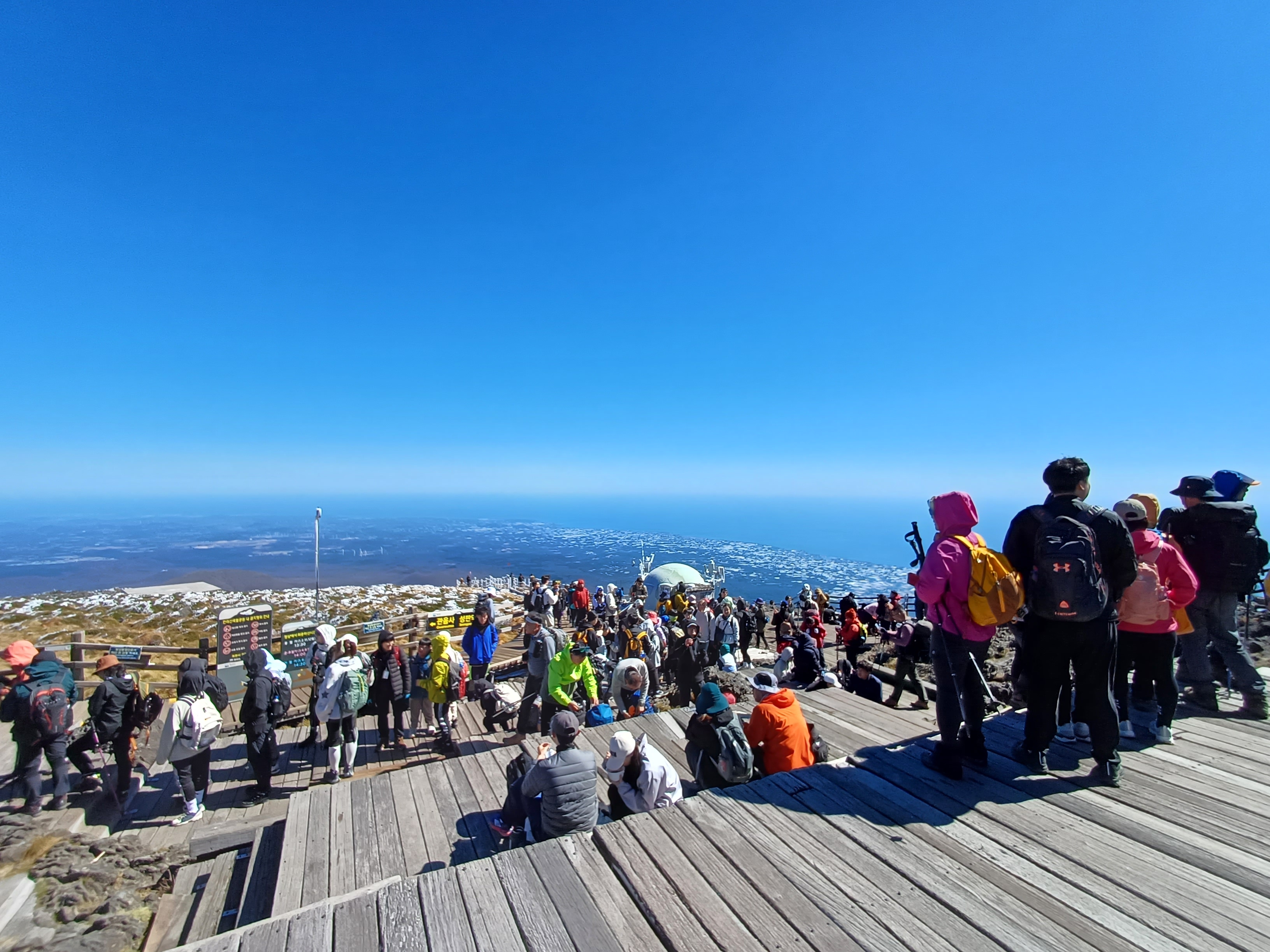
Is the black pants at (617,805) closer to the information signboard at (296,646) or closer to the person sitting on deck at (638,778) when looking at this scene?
the person sitting on deck at (638,778)

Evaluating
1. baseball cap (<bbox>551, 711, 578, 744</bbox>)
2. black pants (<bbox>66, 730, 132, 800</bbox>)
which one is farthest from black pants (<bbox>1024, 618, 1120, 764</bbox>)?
black pants (<bbox>66, 730, 132, 800</bbox>)

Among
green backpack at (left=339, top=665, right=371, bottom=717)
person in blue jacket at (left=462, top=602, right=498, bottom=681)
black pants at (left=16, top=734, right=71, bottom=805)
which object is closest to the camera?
black pants at (left=16, top=734, right=71, bottom=805)

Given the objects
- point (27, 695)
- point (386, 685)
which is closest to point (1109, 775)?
point (386, 685)

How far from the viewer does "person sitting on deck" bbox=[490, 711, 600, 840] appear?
394cm

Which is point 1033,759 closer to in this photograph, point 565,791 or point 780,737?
point 780,737

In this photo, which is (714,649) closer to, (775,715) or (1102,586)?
(775,715)

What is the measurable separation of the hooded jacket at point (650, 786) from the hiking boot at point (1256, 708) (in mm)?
5117

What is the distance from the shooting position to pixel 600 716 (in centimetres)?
685

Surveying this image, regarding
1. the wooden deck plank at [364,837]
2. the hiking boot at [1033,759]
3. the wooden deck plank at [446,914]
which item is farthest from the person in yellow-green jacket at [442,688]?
the hiking boot at [1033,759]

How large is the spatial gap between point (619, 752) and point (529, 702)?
164 inches

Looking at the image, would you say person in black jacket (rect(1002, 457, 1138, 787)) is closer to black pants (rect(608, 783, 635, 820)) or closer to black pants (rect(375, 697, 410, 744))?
black pants (rect(608, 783, 635, 820))

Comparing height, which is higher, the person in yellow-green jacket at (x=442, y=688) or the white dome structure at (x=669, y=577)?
the person in yellow-green jacket at (x=442, y=688)

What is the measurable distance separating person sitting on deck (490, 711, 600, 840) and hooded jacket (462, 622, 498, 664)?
17.1 feet

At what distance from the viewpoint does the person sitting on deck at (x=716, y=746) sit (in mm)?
4094
